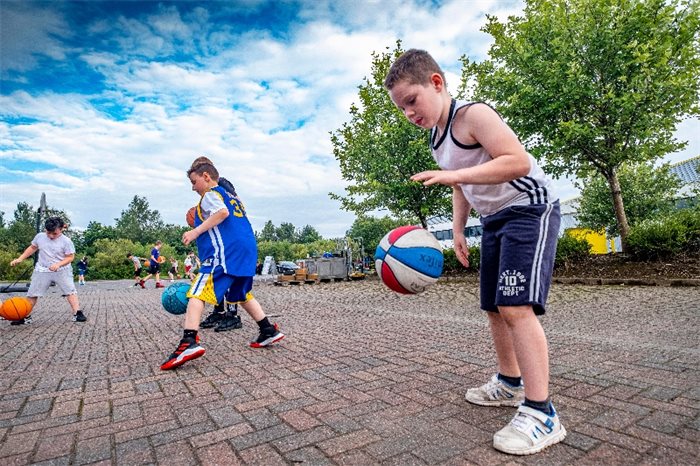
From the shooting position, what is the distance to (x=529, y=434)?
2.05 metres

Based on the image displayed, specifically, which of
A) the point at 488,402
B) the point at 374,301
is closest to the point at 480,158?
the point at 488,402

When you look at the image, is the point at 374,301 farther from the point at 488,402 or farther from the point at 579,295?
the point at 488,402

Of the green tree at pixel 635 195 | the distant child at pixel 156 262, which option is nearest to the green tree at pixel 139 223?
the distant child at pixel 156 262

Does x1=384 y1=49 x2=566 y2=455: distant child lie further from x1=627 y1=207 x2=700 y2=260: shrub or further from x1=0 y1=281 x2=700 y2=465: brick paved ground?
x1=627 y1=207 x2=700 y2=260: shrub

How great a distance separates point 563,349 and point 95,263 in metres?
54.2

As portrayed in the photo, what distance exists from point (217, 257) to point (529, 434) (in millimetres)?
3301

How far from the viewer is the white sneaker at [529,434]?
79.5 inches

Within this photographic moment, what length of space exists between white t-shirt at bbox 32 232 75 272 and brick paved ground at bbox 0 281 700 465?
2314mm

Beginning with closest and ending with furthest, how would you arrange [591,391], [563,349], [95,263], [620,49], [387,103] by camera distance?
1. [591,391]
2. [563,349]
3. [620,49]
4. [387,103]
5. [95,263]

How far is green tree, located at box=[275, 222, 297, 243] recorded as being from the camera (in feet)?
442

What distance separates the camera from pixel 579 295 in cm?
945

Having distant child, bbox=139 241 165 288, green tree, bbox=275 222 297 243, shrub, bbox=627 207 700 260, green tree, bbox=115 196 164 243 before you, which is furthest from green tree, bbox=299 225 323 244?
shrub, bbox=627 207 700 260

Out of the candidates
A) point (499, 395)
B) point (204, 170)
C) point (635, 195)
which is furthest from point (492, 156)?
point (635, 195)

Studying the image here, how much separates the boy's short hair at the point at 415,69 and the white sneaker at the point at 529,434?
1.86 meters
